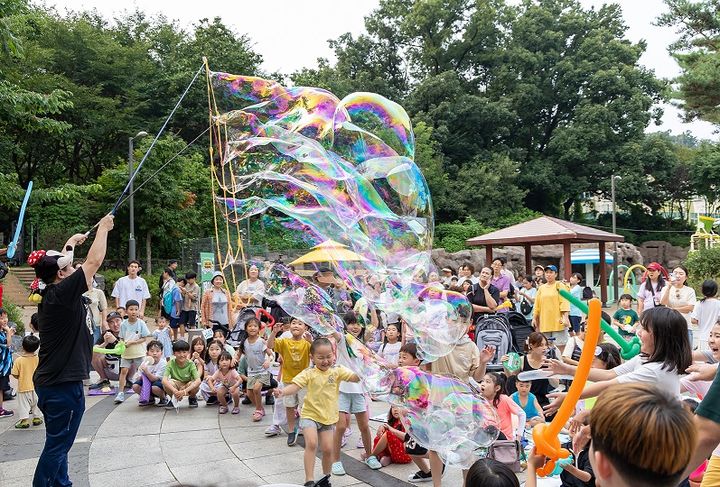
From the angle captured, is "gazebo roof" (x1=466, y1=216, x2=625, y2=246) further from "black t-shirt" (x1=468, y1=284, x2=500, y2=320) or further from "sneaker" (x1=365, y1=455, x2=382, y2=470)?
"sneaker" (x1=365, y1=455, x2=382, y2=470)

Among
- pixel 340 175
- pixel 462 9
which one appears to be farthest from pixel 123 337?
pixel 462 9

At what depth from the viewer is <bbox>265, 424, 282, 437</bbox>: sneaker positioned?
700 cm

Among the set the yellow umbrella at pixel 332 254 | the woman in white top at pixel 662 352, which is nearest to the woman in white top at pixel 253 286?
the yellow umbrella at pixel 332 254

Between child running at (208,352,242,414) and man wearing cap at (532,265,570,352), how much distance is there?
487 centimetres

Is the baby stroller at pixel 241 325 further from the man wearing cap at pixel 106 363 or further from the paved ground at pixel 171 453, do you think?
the man wearing cap at pixel 106 363

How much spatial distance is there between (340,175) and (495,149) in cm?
3504

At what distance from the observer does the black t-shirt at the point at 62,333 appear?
4.52m

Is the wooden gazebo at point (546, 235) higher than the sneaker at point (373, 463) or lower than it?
higher

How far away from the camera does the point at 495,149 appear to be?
132 feet

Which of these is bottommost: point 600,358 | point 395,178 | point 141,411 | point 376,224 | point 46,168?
point 141,411

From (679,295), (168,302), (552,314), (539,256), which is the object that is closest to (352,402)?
(552,314)

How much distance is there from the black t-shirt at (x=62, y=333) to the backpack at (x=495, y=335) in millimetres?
5446

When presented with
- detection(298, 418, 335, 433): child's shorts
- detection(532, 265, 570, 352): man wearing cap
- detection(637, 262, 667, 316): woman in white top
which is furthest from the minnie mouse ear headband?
detection(637, 262, 667, 316): woman in white top

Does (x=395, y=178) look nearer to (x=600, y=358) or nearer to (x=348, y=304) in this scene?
(x=348, y=304)
